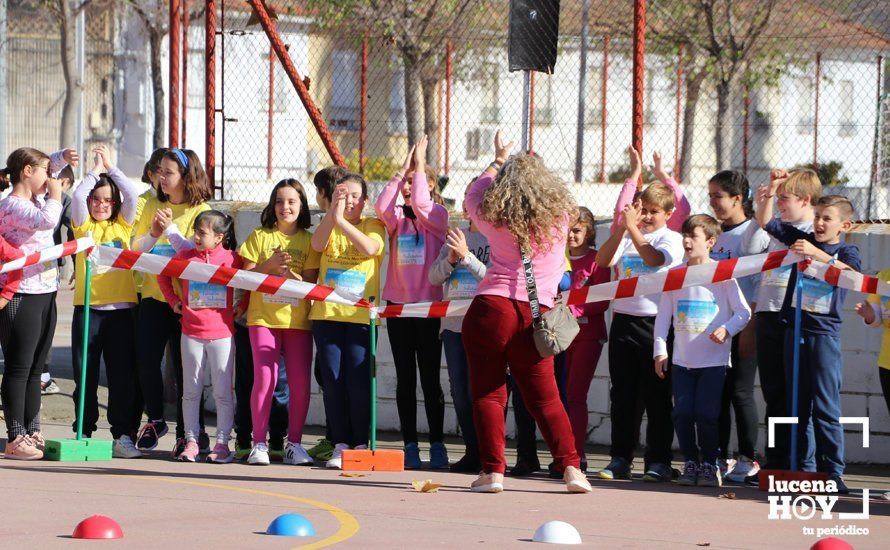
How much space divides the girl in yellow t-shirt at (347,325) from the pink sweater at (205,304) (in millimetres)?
564

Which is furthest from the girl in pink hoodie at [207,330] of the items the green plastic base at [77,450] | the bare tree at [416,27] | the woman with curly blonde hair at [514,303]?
the bare tree at [416,27]

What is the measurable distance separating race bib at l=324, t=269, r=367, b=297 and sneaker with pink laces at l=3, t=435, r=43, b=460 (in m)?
2.06

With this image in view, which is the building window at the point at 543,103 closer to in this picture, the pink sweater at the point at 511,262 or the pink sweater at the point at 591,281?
the pink sweater at the point at 591,281

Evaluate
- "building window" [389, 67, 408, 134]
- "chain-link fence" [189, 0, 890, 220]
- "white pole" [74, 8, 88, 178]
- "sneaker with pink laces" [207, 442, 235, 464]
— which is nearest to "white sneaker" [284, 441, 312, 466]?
"sneaker with pink laces" [207, 442, 235, 464]

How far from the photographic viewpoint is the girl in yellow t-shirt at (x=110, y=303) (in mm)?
9250

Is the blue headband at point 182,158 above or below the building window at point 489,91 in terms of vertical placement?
below

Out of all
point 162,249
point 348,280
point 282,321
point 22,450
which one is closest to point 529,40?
point 348,280

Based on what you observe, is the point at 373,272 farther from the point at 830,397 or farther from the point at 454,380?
the point at 830,397

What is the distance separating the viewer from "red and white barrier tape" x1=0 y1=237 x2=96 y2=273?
8.74 metres

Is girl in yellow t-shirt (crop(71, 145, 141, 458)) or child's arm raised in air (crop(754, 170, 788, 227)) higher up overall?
child's arm raised in air (crop(754, 170, 788, 227))

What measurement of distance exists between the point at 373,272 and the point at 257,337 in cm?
82

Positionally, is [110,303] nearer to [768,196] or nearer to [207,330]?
[207,330]

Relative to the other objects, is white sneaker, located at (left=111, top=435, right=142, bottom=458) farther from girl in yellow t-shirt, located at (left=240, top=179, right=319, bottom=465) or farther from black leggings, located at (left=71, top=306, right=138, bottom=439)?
girl in yellow t-shirt, located at (left=240, top=179, right=319, bottom=465)

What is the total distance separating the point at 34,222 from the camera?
29.0 ft
